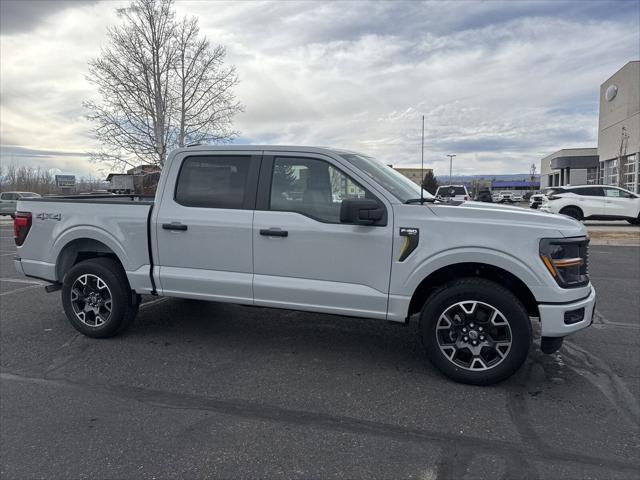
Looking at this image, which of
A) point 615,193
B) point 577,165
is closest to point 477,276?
point 615,193

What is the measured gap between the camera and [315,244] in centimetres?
430

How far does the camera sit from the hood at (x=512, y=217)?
387 cm

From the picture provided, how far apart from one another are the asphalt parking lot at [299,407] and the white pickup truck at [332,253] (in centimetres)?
44

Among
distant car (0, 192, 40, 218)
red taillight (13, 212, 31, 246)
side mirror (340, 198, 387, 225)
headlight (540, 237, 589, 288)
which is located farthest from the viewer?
distant car (0, 192, 40, 218)

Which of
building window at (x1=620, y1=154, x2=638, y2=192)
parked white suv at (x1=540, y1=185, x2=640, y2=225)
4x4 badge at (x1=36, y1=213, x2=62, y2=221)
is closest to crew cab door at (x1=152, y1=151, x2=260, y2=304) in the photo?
4x4 badge at (x1=36, y1=213, x2=62, y2=221)

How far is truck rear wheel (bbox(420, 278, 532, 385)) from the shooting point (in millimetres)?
3879

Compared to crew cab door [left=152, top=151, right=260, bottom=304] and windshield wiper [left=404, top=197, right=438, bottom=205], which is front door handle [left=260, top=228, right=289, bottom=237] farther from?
windshield wiper [left=404, top=197, right=438, bottom=205]

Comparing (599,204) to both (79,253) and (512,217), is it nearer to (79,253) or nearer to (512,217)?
(512,217)

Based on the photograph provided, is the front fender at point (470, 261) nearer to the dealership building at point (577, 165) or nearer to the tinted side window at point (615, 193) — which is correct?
the tinted side window at point (615, 193)

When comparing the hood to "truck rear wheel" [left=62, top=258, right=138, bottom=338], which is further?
"truck rear wheel" [left=62, top=258, right=138, bottom=338]

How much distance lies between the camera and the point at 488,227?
392 centimetres

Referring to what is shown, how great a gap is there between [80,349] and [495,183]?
140 metres

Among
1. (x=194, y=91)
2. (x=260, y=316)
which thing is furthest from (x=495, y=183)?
(x=260, y=316)

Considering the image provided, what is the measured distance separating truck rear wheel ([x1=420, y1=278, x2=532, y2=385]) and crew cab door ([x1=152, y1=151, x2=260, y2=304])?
5.58 ft
